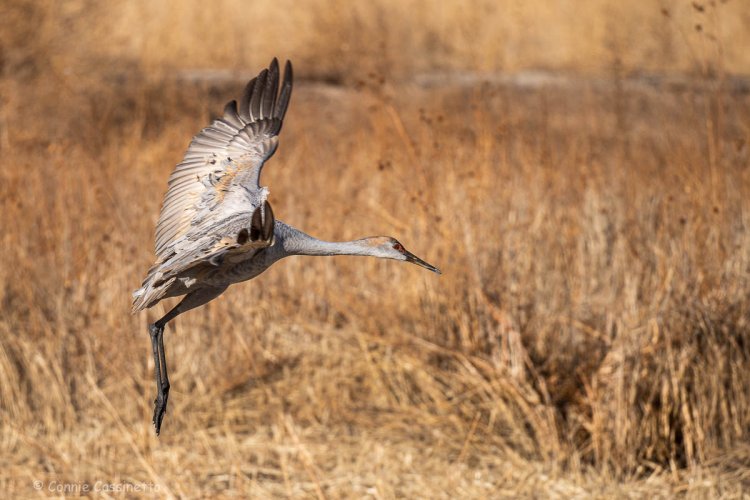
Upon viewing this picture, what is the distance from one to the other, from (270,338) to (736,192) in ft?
10.1

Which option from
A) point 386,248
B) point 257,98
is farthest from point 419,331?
point 257,98

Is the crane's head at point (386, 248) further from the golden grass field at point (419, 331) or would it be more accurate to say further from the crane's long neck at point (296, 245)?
the golden grass field at point (419, 331)

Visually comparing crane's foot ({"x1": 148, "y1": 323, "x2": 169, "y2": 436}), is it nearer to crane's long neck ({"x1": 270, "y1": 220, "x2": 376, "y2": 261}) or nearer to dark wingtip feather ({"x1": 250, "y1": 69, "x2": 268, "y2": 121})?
A: crane's long neck ({"x1": 270, "y1": 220, "x2": 376, "y2": 261})

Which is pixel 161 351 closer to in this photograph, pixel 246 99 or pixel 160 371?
pixel 160 371

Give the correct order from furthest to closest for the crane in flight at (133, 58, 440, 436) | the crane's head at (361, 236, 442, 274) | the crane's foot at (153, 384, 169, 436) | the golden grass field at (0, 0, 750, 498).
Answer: the golden grass field at (0, 0, 750, 498), the crane's head at (361, 236, 442, 274), the crane's foot at (153, 384, 169, 436), the crane in flight at (133, 58, 440, 436)

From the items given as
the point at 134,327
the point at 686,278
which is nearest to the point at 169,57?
the point at 134,327

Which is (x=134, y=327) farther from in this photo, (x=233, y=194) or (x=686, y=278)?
(x=686, y=278)

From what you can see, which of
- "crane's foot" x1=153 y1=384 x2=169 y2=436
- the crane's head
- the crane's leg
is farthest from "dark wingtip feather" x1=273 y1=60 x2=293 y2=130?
"crane's foot" x1=153 y1=384 x2=169 y2=436

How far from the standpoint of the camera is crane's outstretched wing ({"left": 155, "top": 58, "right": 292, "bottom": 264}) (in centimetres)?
519

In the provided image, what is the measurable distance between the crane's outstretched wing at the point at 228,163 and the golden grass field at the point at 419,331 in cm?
96

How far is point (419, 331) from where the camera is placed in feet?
21.4

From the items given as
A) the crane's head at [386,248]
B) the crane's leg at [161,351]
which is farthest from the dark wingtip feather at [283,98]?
the crane's leg at [161,351]

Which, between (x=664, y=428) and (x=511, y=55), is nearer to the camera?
(x=664, y=428)

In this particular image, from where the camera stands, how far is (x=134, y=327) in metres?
7.01
